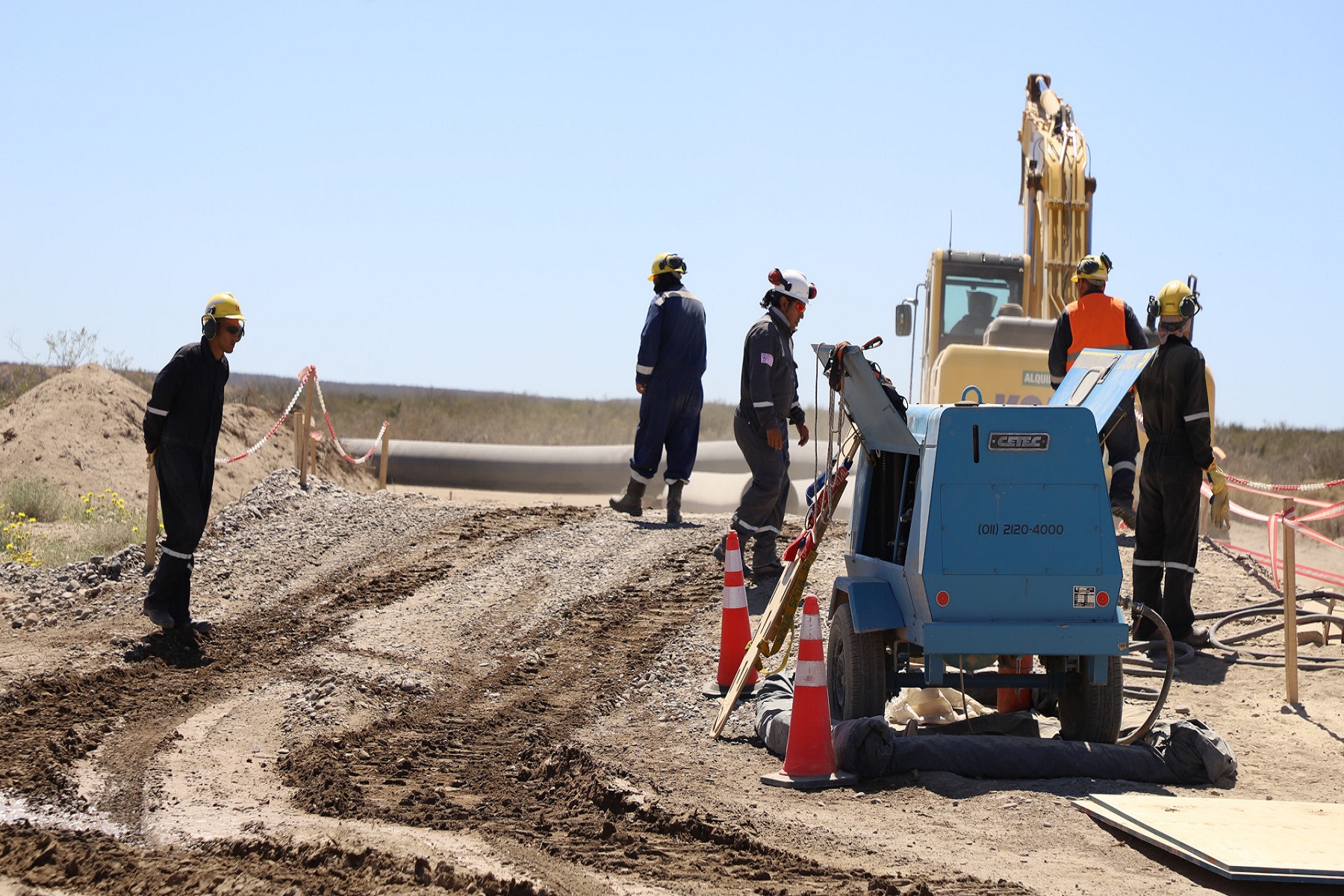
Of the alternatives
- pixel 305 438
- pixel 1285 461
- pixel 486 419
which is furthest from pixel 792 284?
pixel 486 419

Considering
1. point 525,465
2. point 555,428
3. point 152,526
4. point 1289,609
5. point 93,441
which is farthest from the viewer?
point 555,428

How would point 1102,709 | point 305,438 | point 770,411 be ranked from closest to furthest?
point 1102,709 < point 770,411 < point 305,438

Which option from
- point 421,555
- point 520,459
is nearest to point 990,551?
point 421,555

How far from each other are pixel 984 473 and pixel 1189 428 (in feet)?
10.6

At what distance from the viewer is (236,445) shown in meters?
18.0

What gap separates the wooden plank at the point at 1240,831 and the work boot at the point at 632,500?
810cm

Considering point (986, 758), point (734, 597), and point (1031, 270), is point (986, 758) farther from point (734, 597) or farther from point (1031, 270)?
point (1031, 270)

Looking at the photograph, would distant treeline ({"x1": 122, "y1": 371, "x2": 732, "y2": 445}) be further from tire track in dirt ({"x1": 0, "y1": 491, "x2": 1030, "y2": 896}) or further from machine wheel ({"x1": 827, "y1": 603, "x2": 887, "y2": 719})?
machine wheel ({"x1": 827, "y1": 603, "x2": 887, "y2": 719})

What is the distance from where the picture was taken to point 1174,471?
8734 millimetres

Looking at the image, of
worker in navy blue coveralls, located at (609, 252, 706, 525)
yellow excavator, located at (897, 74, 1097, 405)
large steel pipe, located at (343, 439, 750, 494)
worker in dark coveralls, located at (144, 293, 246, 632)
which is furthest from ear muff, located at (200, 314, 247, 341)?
large steel pipe, located at (343, 439, 750, 494)

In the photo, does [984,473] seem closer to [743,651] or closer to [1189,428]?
[743,651]

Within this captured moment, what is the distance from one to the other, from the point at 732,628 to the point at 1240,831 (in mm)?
3389

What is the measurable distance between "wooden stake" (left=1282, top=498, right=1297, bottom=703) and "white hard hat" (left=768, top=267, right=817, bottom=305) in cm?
337

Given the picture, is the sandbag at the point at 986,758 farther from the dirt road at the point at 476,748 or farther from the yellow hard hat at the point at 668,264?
the yellow hard hat at the point at 668,264
